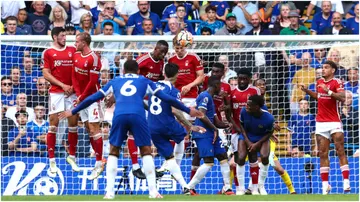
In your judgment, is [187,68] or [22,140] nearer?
[187,68]

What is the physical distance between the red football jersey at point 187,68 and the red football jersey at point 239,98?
28.3 inches

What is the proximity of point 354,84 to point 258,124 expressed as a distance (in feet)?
11.8

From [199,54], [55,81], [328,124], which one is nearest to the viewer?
[55,81]

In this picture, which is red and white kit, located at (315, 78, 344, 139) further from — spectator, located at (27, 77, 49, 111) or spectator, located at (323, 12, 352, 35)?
spectator, located at (27, 77, 49, 111)

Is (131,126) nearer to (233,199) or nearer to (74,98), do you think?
(233,199)

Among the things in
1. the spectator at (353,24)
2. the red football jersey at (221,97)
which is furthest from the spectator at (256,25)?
the red football jersey at (221,97)

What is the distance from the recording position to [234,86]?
20641 millimetres

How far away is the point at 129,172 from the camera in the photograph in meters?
20.6

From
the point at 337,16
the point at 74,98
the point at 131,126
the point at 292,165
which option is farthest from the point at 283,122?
the point at 131,126

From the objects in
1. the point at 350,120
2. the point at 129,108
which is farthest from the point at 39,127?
the point at 350,120

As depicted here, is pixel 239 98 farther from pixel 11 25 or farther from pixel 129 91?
pixel 11 25

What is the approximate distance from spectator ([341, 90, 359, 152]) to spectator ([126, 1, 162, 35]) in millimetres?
4289

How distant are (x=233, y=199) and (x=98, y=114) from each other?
11.2 feet

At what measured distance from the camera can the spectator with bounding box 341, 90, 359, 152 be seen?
2133 centimetres
